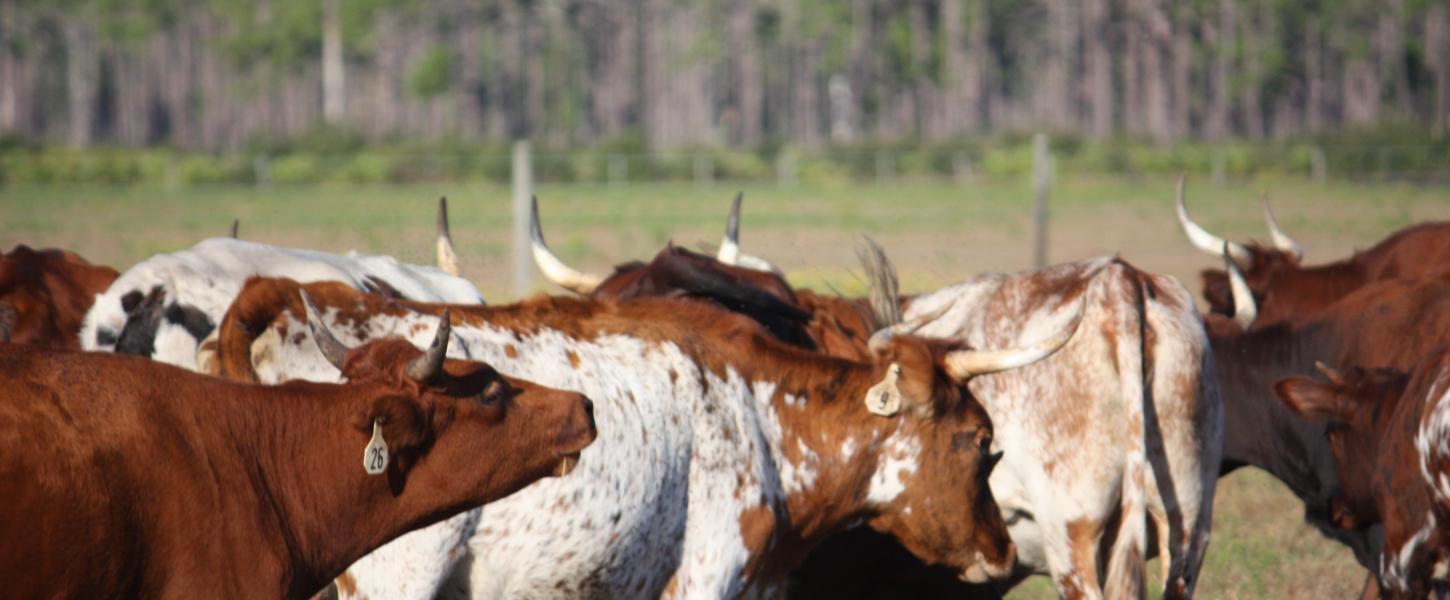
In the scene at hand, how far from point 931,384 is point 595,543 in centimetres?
102

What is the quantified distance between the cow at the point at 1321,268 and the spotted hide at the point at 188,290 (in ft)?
13.9

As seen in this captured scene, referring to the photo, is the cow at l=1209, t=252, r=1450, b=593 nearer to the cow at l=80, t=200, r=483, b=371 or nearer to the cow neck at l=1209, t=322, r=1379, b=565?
the cow neck at l=1209, t=322, r=1379, b=565

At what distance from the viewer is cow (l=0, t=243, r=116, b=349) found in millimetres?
5887

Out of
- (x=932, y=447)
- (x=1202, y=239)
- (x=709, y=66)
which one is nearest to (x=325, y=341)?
(x=932, y=447)

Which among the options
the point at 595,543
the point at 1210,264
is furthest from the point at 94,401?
the point at 1210,264

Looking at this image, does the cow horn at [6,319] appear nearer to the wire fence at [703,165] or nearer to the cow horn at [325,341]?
the cow horn at [325,341]

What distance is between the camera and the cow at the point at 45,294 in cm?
589

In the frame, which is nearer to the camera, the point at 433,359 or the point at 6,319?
the point at 433,359

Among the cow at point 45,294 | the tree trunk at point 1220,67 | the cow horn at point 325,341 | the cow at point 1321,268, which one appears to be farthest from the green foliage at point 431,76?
the cow horn at point 325,341

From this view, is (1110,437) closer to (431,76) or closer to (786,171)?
(786,171)

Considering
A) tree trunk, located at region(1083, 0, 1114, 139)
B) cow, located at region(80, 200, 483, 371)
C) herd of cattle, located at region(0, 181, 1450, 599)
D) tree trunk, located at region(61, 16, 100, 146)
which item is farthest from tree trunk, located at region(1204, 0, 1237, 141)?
cow, located at region(80, 200, 483, 371)

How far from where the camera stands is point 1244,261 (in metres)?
7.95

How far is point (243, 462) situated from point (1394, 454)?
3.22 m

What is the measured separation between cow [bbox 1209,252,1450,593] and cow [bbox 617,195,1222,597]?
1.17m
